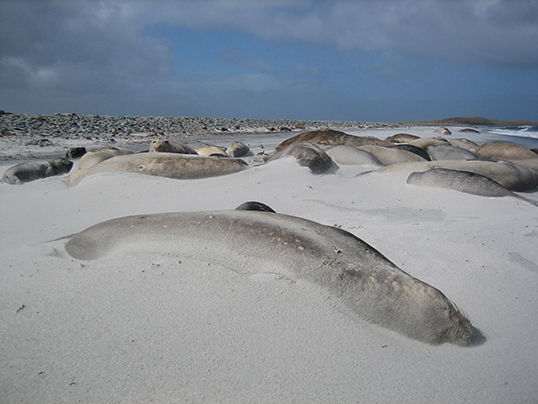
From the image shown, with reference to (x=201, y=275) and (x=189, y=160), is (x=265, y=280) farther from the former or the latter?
(x=189, y=160)

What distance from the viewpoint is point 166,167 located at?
440 centimetres

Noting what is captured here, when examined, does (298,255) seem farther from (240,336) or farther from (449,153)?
(449,153)

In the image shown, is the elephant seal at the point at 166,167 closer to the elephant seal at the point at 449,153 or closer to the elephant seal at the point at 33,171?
the elephant seal at the point at 33,171

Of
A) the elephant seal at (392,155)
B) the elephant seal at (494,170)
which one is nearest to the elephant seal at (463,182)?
the elephant seal at (494,170)

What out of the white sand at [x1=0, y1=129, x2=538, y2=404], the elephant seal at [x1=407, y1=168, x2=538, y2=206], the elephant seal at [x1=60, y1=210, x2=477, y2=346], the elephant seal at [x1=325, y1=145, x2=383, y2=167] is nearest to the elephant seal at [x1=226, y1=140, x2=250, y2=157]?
the elephant seal at [x1=325, y1=145, x2=383, y2=167]

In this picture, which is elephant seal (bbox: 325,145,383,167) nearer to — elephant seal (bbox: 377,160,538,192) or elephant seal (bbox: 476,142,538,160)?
elephant seal (bbox: 377,160,538,192)

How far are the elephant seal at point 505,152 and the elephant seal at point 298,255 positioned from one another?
6.33 m

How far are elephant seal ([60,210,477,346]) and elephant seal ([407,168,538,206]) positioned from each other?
244 cm

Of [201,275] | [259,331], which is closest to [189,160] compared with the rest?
[201,275]

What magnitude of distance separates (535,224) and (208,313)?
299 centimetres

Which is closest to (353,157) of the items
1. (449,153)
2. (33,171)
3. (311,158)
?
(311,158)

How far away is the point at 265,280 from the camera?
1780 millimetres

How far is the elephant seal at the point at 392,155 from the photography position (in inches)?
238

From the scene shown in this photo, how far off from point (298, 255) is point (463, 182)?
291cm
